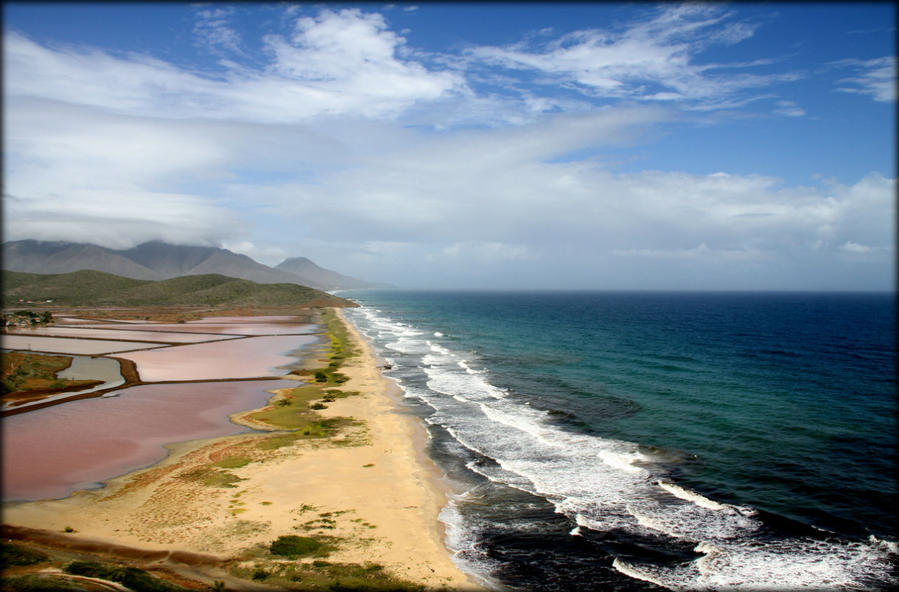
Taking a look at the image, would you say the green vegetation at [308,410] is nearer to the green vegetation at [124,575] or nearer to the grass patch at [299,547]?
the grass patch at [299,547]

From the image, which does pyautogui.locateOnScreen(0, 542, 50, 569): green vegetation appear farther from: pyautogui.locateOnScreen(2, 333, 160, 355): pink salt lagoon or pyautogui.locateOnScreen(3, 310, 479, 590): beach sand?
pyautogui.locateOnScreen(2, 333, 160, 355): pink salt lagoon

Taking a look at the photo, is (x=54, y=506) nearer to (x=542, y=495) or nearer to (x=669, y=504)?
(x=542, y=495)

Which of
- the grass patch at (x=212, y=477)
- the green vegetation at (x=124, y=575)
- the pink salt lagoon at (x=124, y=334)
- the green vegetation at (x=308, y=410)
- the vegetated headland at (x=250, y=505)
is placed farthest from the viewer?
the pink salt lagoon at (x=124, y=334)

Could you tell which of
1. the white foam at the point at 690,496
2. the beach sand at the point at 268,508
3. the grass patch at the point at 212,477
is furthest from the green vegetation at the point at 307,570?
the white foam at the point at 690,496

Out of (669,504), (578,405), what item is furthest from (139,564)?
(578,405)

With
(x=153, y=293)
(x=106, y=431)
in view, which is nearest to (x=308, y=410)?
(x=106, y=431)

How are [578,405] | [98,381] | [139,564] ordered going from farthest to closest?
[98,381]
[578,405]
[139,564]

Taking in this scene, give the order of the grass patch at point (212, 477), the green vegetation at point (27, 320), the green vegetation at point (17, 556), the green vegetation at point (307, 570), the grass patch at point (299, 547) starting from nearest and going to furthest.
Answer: the green vegetation at point (17, 556)
the green vegetation at point (307, 570)
the grass patch at point (299, 547)
the grass patch at point (212, 477)
the green vegetation at point (27, 320)
